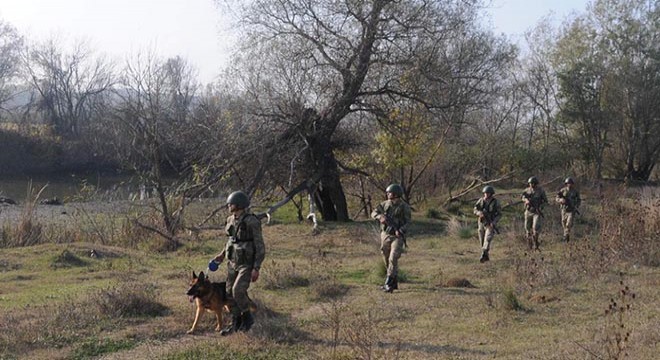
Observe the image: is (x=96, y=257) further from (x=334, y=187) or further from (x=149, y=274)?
(x=334, y=187)

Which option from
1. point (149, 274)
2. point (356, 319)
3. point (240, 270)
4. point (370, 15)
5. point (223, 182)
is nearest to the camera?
point (240, 270)

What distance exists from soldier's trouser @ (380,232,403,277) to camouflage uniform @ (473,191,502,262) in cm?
358

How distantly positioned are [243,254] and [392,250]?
11.6 feet

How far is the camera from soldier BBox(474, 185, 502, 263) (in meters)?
14.2

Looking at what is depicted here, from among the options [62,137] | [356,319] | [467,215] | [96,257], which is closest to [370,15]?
[467,215]

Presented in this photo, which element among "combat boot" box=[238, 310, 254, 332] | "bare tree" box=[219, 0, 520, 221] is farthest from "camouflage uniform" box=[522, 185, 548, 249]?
"combat boot" box=[238, 310, 254, 332]

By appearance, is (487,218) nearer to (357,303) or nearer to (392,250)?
(392,250)

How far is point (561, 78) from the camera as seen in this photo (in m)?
36.6

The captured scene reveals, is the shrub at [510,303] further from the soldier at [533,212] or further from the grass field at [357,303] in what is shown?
the soldier at [533,212]

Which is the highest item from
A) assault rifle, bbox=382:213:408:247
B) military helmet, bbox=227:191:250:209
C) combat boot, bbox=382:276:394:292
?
military helmet, bbox=227:191:250:209

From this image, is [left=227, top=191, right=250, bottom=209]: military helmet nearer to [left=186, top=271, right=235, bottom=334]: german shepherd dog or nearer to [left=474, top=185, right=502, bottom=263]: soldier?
[left=186, top=271, right=235, bottom=334]: german shepherd dog

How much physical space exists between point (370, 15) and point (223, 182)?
662cm

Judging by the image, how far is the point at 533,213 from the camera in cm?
1584

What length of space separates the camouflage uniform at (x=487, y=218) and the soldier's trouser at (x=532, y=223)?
1.60 meters
